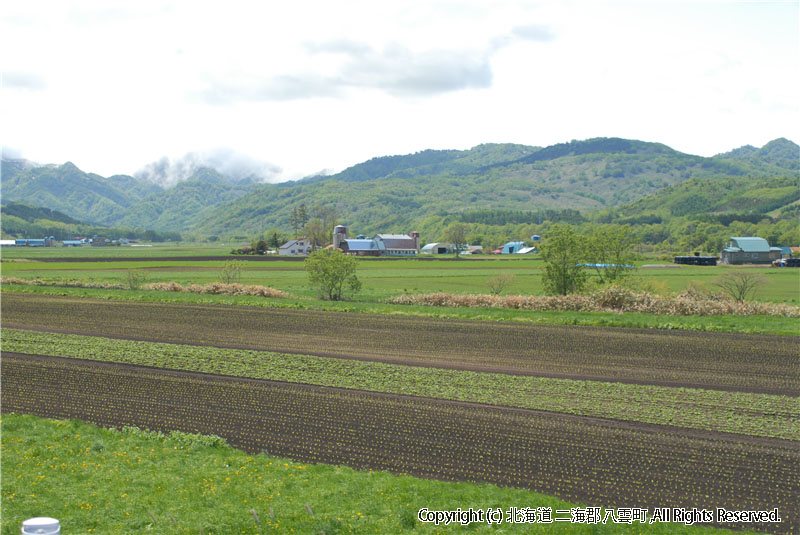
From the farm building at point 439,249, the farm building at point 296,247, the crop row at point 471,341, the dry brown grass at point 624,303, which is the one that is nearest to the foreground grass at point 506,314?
the dry brown grass at point 624,303

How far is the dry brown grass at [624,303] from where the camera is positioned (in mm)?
35438

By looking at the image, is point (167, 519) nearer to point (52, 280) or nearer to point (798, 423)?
point (798, 423)

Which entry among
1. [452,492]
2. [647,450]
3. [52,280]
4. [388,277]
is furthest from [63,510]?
[388,277]

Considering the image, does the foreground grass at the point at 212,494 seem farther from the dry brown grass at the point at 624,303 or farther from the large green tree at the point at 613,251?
the large green tree at the point at 613,251

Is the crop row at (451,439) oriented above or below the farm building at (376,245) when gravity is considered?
below

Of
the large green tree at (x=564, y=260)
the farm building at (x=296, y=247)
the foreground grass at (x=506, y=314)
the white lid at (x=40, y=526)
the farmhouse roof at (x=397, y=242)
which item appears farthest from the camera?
the farmhouse roof at (x=397, y=242)

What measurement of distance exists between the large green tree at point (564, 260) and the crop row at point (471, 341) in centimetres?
1503

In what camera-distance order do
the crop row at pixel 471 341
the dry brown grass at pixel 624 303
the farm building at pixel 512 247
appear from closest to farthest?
the crop row at pixel 471 341 < the dry brown grass at pixel 624 303 < the farm building at pixel 512 247

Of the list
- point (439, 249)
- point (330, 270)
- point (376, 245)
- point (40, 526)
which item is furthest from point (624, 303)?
point (439, 249)

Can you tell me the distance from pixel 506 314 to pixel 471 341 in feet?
28.0

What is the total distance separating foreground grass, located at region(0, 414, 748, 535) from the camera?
9648 millimetres

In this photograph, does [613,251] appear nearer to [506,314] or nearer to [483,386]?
[506,314]

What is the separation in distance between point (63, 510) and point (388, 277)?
63533 millimetres

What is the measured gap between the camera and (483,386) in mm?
19719
